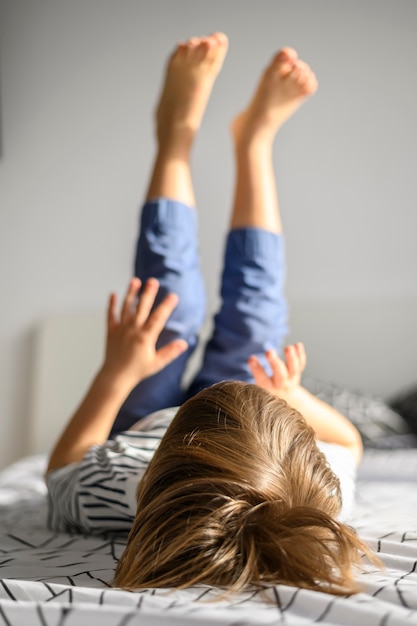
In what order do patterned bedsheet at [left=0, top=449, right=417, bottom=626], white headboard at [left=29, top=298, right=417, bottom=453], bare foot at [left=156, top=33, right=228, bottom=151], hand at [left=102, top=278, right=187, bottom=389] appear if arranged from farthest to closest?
white headboard at [left=29, top=298, right=417, bottom=453]
bare foot at [left=156, top=33, right=228, bottom=151]
hand at [left=102, top=278, right=187, bottom=389]
patterned bedsheet at [left=0, top=449, right=417, bottom=626]

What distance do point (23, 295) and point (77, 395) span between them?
44cm

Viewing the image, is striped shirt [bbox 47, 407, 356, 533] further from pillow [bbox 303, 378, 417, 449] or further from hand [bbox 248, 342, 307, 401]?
pillow [bbox 303, 378, 417, 449]

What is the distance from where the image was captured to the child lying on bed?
0.68 m

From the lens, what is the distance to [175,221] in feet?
5.05

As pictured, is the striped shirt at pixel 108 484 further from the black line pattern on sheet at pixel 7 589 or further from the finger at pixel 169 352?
the black line pattern on sheet at pixel 7 589

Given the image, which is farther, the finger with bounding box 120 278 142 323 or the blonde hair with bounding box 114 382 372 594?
the finger with bounding box 120 278 142 323

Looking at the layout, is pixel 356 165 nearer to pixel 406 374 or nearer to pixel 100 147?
pixel 406 374

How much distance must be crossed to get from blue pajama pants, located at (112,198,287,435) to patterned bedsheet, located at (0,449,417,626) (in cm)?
40

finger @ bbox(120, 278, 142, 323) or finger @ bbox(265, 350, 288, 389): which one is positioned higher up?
finger @ bbox(120, 278, 142, 323)

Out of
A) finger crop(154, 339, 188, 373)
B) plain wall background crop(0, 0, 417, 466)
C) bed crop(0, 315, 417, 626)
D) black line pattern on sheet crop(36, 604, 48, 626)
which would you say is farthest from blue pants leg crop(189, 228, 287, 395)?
plain wall background crop(0, 0, 417, 466)

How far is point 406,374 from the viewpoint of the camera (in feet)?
8.07

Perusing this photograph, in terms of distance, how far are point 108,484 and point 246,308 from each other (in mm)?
557

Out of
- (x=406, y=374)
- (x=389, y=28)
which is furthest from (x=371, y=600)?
(x=389, y=28)

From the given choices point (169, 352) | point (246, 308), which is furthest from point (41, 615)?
point (246, 308)
